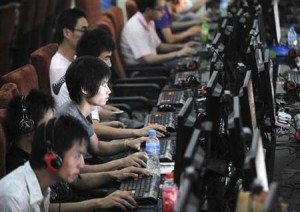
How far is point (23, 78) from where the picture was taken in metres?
3.97

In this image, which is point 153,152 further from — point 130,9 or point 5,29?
point 130,9

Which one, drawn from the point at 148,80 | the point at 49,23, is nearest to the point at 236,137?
the point at 148,80

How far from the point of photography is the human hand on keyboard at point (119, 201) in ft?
10.1

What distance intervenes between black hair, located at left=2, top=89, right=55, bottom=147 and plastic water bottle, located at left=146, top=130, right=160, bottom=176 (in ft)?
1.85

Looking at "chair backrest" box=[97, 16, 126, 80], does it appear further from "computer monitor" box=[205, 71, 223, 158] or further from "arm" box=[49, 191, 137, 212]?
"arm" box=[49, 191, 137, 212]

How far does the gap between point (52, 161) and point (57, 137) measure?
0.09 meters

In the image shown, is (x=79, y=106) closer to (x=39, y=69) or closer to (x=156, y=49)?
(x=39, y=69)

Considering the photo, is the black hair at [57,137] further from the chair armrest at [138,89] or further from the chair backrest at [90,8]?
the chair backrest at [90,8]

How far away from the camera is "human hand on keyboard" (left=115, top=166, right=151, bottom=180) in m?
3.36

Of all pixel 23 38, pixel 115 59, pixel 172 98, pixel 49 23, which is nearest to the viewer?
pixel 172 98

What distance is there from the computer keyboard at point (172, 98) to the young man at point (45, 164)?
6.05 feet

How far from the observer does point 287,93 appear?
456 centimetres

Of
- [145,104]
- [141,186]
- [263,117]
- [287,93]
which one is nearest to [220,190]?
[141,186]

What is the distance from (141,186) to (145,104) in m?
2.11
